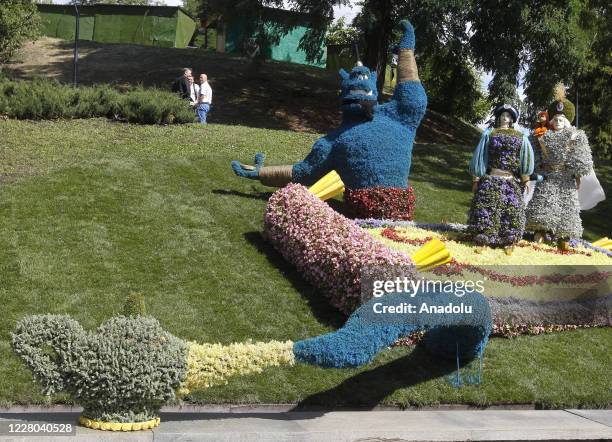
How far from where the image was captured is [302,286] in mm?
12164

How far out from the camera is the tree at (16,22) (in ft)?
83.6

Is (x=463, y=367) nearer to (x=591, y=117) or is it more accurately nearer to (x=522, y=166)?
(x=522, y=166)

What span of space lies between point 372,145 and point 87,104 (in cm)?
906

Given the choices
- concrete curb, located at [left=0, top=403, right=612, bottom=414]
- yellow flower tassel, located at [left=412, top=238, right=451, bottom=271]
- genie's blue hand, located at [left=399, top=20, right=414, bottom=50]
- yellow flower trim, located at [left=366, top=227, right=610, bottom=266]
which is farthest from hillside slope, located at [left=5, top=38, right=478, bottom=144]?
Result: concrete curb, located at [left=0, top=403, right=612, bottom=414]

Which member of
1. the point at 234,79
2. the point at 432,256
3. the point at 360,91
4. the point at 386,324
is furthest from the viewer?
the point at 234,79

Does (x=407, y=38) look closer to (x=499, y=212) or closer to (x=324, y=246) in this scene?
(x=499, y=212)

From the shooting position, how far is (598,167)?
2436 cm

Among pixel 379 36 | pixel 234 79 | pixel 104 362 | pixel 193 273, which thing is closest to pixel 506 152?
pixel 193 273

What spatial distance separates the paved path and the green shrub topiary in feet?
0.93

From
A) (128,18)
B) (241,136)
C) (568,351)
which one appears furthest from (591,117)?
(568,351)

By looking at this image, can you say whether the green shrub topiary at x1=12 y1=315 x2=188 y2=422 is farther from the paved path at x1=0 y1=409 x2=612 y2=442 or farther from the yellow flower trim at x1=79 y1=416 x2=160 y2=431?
the paved path at x1=0 y1=409 x2=612 y2=442

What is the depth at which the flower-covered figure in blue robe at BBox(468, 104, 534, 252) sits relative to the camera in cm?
1239

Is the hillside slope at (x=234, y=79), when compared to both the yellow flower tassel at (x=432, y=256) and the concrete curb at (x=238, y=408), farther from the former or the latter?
the concrete curb at (x=238, y=408)

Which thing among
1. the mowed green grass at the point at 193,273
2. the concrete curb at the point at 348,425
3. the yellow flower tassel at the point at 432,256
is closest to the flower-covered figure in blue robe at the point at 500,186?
the mowed green grass at the point at 193,273
